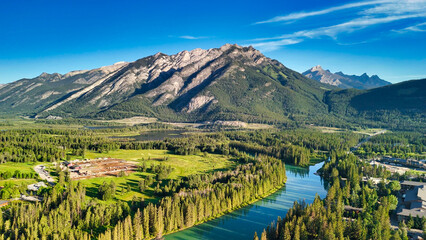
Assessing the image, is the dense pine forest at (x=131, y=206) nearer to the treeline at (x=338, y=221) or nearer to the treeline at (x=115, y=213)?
the treeline at (x=115, y=213)

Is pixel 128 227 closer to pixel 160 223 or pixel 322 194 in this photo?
pixel 160 223

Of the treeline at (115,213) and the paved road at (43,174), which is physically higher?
the paved road at (43,174)

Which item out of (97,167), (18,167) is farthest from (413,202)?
(18,167)

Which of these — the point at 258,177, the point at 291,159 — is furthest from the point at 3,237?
the point at 291,159

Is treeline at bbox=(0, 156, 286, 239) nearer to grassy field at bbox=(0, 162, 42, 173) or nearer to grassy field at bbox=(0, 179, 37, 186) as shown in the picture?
grassy field at bbox=(0, 179, 37, 186)

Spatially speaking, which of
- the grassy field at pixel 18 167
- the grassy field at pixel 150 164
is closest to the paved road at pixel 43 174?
the grassy field at pixel 18 167

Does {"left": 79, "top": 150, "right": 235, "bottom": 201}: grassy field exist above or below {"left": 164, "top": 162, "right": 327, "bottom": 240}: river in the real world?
above

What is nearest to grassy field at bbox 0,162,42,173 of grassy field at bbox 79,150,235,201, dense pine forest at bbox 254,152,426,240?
grassy field at bbox 79,150,235,201

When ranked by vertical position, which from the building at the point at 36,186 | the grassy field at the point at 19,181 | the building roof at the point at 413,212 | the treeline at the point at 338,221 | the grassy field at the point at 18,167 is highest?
the grassy field at the point at 18,167
